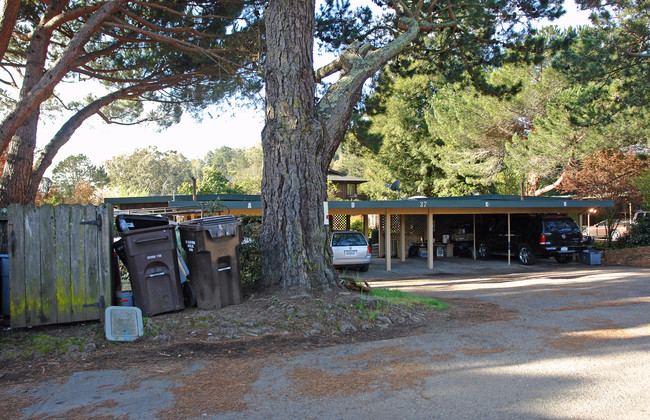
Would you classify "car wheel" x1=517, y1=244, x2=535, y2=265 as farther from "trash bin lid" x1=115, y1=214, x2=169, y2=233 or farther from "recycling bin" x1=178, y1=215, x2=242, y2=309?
"trash bin lid" x1=115, y1=214, x2=169, y2=233

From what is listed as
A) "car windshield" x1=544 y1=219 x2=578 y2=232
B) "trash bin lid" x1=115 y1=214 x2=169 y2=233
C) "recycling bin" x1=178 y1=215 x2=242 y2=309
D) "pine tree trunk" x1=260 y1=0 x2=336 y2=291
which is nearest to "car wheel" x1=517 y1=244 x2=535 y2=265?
"car windshield" x1=544 y1=219 x2=578 y2=232

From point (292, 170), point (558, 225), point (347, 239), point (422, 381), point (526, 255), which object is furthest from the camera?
point (526, 255)

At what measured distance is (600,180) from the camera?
75.6 ft

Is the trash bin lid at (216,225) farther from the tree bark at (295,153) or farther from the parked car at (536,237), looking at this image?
the parked car at (536,237)

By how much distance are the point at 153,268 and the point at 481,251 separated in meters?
17.8

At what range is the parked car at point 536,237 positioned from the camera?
1808 centimetres

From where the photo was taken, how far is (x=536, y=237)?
18484mm

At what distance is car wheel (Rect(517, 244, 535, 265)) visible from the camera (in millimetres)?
18922

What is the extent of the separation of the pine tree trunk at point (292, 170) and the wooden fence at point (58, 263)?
Answer: 2496 millimetres

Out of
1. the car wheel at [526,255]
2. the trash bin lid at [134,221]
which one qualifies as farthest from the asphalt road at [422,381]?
the car wheel at [526,255]

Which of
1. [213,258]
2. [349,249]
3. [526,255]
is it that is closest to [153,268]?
[213,258]

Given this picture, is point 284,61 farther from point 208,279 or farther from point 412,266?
point 412,266

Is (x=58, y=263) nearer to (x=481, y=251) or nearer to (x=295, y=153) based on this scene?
(x=295, y=153)

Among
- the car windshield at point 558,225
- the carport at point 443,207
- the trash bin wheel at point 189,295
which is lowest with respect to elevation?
the trash bin wheel at point 189,295
